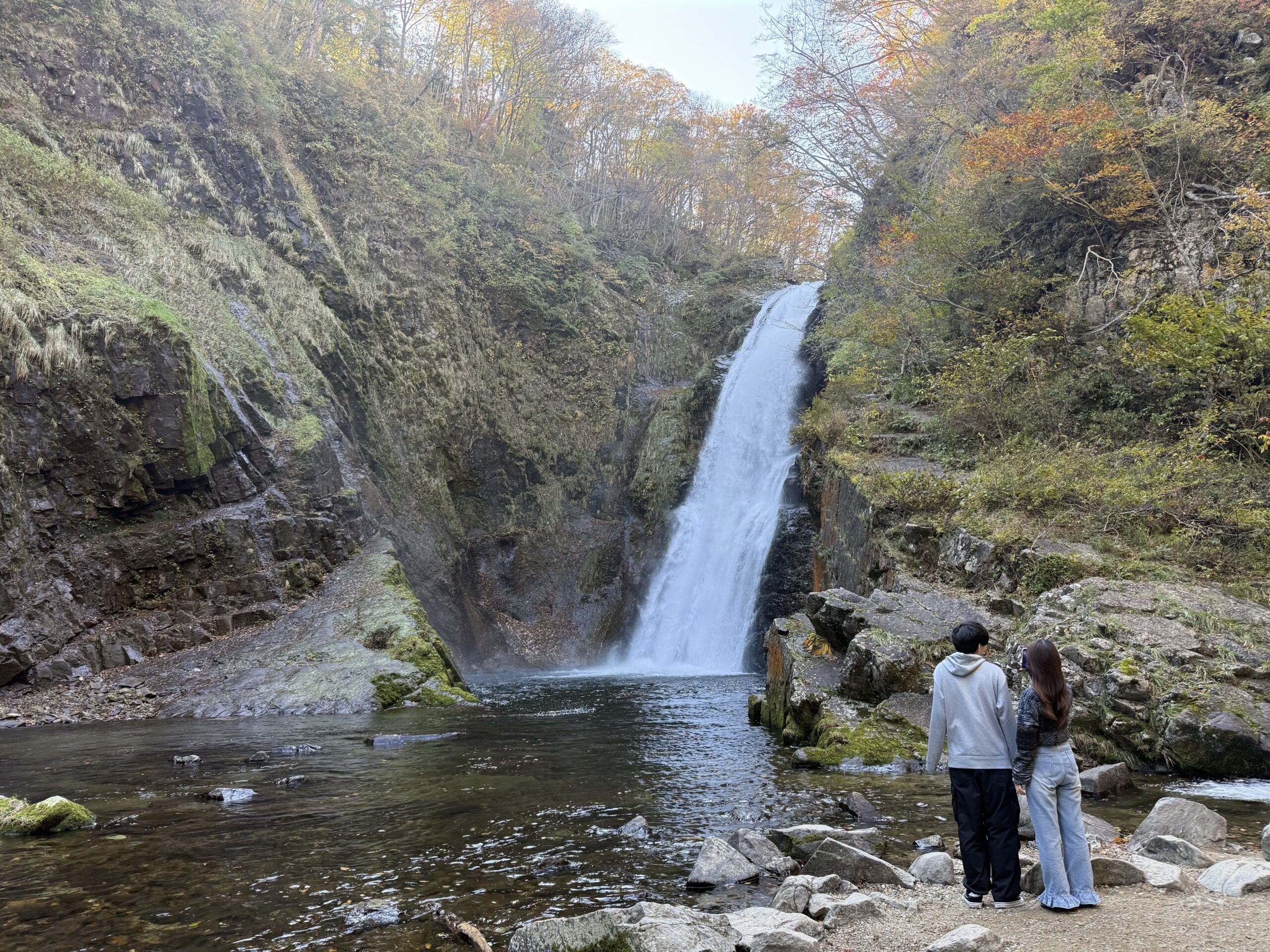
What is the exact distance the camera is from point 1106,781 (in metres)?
6.16

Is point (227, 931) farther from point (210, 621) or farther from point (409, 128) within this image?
point (409, 128)

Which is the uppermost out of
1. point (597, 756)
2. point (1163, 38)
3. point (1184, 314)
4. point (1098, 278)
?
point (1163, 38)

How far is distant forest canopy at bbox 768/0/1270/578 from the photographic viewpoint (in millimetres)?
10531

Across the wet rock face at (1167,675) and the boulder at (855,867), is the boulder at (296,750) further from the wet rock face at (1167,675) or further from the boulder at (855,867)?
the wet rock face at (1167,675)

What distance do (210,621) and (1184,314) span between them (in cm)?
1622

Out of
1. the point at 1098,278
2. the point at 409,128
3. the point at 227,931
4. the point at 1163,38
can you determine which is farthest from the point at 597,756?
the point at 409,128

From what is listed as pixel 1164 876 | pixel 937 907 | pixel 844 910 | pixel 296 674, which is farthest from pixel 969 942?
pixel 296 674

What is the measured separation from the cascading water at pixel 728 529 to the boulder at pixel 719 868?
12.8 metres

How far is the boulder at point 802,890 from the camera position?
394cm

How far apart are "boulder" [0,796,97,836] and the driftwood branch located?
10.8ft

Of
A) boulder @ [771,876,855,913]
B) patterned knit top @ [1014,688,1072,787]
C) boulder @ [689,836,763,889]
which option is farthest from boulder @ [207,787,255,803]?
patterned knit top @ [1014,688,1072,787]

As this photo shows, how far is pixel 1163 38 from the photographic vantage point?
48.5 feet

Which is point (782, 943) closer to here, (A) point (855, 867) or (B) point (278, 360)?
(A) point (855, 867)

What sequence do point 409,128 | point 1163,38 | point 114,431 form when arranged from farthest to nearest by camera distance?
point 409,128 → point 1163,38 → point 114,431
